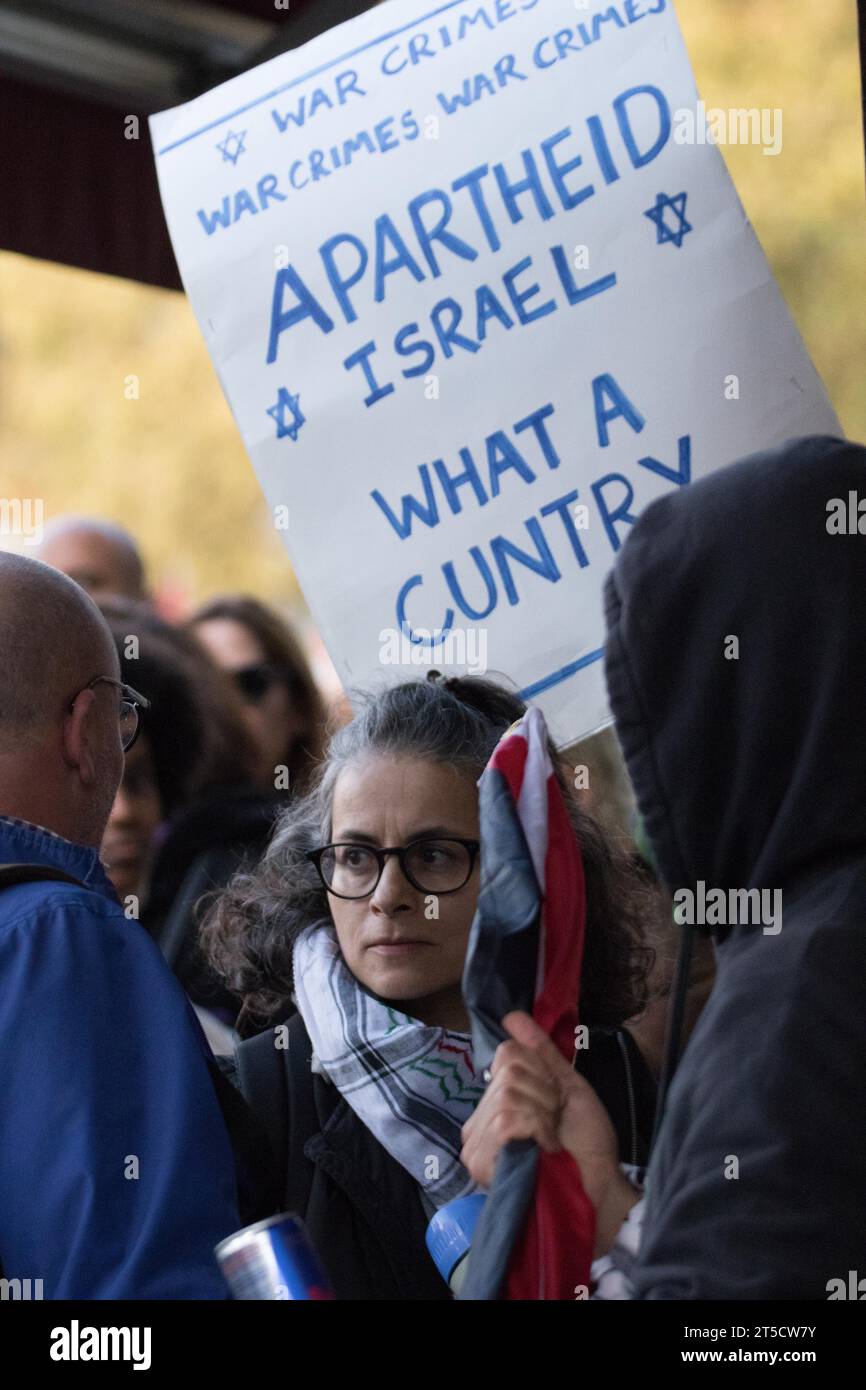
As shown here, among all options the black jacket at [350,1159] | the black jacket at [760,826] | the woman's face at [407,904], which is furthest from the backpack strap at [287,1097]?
the black jacket at [760,826]

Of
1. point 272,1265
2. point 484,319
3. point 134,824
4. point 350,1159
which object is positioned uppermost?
point 484,319

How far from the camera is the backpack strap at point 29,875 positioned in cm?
189

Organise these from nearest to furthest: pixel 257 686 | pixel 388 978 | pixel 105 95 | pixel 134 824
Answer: pixel 388 978 < pixel 134 824 < pixel 105 95 < pixel 257 686

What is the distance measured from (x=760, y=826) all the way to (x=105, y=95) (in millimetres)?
2725

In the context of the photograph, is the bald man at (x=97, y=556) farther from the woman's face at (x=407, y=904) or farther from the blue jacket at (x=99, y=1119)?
the blue jacket at (x=99, y=1119)

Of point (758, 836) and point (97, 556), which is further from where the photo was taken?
point (97, 556)

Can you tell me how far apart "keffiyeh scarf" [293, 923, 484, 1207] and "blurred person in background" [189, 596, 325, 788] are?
1710 mm

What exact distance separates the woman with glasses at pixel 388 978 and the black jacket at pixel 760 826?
0.74m

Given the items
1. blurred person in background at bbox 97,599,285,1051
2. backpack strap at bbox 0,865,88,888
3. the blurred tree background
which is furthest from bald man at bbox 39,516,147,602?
the blurred tree background

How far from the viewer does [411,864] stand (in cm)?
239

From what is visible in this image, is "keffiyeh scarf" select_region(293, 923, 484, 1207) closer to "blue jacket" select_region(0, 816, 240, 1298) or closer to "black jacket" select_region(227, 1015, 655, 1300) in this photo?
"black jacket" select_region(227, 1015, 655, 1300)

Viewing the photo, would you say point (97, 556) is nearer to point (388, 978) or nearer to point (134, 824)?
point (134, 824)

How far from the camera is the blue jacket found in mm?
1752

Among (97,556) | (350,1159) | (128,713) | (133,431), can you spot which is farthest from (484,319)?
(133,431)
